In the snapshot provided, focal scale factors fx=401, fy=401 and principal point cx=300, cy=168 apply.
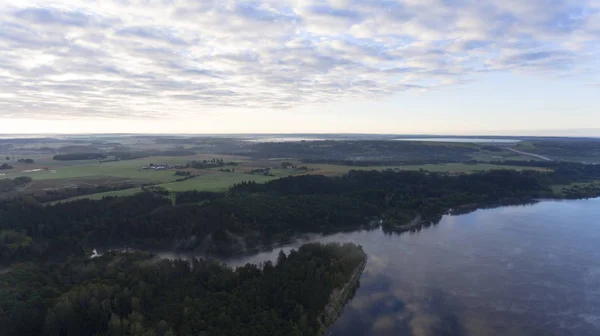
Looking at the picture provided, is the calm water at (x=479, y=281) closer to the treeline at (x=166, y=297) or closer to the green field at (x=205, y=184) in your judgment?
the treeline at (x=166, y=297)

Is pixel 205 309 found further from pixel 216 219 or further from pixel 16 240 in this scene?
pixel 16 240

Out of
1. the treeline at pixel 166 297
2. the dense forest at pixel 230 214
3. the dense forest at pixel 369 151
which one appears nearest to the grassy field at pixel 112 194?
the dense forest at pixel 230 214

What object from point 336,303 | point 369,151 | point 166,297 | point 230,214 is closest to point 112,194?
point 230,214

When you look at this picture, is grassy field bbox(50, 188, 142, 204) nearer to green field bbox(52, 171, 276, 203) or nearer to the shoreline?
green field bbox(52, 171, 276, 203)

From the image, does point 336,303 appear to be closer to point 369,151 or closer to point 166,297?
point 166,297

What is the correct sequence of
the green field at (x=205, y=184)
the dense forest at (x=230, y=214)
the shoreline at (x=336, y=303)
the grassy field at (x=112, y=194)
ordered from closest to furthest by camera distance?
the shoreline at (x=336, y=303) < the dense forest at (x=230, y=214) < the grassy field at (x=112, y=194) < the green field at (x=205, y=184)
